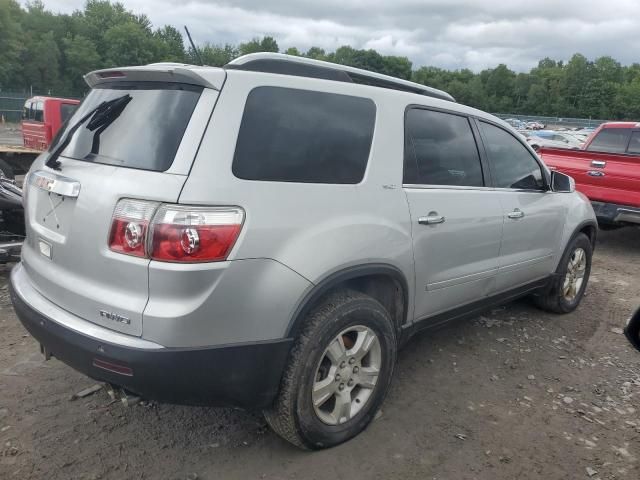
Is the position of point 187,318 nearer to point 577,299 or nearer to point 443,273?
point 443,273

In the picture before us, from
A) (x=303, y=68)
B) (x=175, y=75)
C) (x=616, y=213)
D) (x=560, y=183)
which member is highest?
(x=303, y=68)

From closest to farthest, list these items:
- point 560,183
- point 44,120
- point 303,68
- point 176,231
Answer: point 176,231, point 303,68, point 560,183, point 44,120

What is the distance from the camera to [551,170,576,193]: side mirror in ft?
14.9

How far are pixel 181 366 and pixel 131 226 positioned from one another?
61cm

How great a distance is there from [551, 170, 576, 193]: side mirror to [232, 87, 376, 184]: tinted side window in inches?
90.9

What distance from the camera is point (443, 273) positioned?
332 cm

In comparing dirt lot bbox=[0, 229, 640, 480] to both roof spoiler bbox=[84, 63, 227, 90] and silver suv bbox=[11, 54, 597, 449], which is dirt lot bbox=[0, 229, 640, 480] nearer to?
silver suv bbox=[11, 54, 597, 449]

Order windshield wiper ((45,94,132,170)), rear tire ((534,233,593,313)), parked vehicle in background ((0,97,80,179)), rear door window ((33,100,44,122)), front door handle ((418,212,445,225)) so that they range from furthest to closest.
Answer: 1. rear door window ((33,100,44,122))
2. parked vehicle in background ((0,97,80,179))
3. rear tire ((534,233,593,313))
4. front door handle ((418,212,445,225))
5. windshield wiper ((45,94,132,170))

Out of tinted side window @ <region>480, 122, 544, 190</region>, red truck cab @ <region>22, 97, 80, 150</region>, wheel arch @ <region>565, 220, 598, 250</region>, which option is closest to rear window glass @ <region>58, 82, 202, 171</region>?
tinted side window @ <region>480, 122, 544, 190</region>

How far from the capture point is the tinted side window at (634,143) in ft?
28.5

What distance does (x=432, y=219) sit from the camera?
123 inches

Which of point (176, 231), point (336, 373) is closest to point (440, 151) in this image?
point (336, 373)

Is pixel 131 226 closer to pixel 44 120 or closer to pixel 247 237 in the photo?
pixel 247 237

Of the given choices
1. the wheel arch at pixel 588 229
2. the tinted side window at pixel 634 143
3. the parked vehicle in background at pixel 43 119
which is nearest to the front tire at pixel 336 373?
the wheel arch at pixel 588 229
